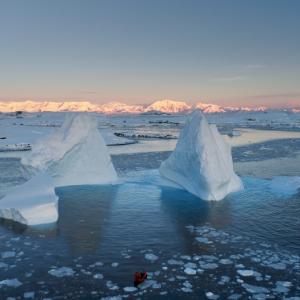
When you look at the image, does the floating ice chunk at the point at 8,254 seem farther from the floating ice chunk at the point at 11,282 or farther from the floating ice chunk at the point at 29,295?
the floating ice chunk at the point at 29,295

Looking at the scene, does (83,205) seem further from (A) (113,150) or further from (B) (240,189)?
(A) (113,150)

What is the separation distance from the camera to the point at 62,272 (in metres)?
8.35

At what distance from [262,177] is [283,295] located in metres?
12.5

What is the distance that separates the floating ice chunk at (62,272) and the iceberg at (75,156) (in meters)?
9.24

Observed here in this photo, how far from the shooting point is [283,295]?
7.39 meters

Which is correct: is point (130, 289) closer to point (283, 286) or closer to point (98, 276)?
point (98, 276)

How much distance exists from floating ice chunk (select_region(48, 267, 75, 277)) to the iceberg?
30.3 feet

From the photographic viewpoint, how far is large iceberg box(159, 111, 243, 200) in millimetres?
15031

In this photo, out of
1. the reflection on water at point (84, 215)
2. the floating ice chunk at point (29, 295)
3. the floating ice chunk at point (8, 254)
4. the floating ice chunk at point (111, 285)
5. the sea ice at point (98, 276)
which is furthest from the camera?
the reflection on water at point (84, 215)

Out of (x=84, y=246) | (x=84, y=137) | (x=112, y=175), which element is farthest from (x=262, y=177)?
(x=84, y=246)

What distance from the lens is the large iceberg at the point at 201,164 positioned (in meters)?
15.0

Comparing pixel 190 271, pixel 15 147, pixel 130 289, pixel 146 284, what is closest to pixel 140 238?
pixel 190 271

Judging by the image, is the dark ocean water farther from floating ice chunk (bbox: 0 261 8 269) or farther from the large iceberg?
the large iceberg

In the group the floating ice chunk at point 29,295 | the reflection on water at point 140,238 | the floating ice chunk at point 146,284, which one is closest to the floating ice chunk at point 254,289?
the reflection on water at point 140,238
